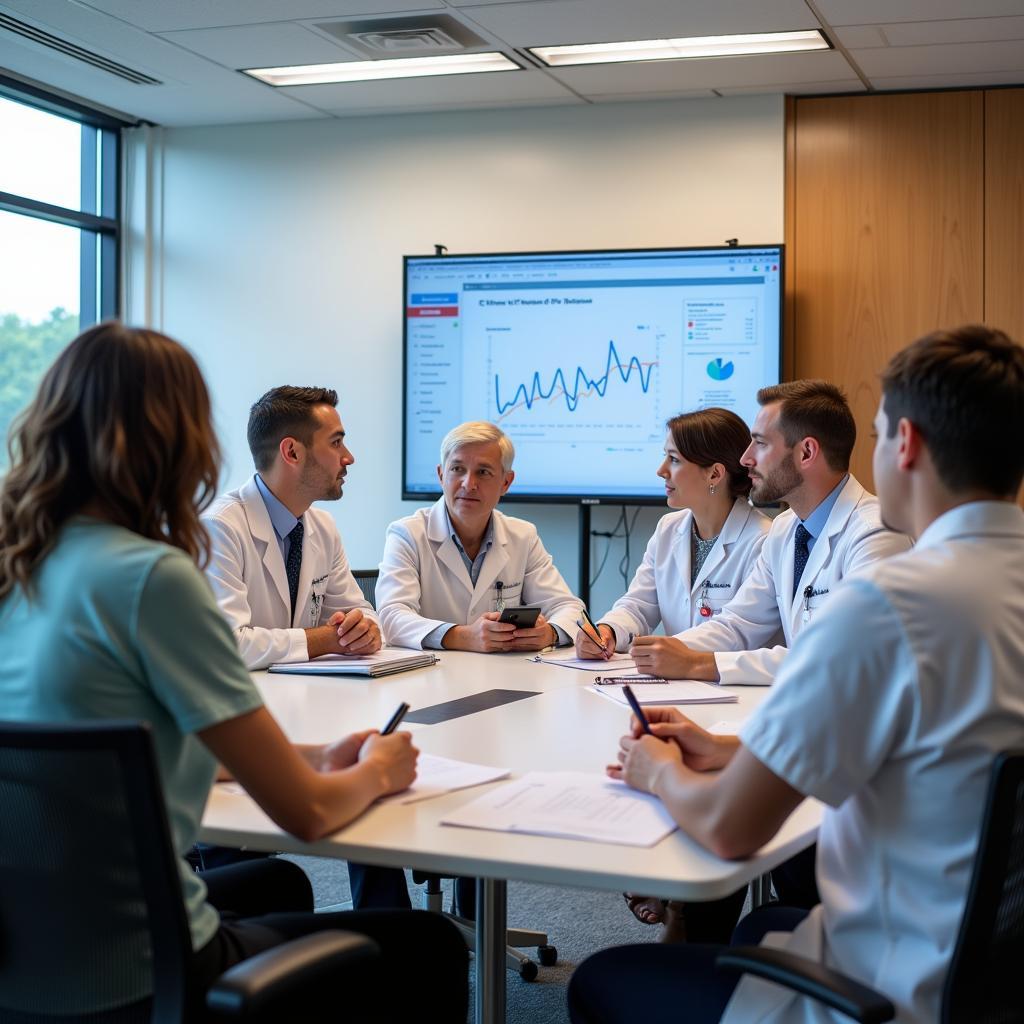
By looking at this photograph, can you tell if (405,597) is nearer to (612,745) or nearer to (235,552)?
(235,552)

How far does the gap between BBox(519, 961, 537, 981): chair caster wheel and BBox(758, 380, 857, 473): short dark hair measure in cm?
150

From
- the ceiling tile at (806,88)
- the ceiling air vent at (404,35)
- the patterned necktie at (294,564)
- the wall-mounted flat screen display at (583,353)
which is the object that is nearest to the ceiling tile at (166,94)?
the ceiling air vent at (404,35)

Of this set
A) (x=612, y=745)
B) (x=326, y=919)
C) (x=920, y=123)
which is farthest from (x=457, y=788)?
(x=920, y=123)

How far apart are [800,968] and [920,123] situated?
462 cm

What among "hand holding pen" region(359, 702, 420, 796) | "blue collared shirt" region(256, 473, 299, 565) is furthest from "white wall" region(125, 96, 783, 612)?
"hand holding pen" region(359, 702, 420, 796)

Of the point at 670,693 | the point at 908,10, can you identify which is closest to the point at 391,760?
the point at 670,693

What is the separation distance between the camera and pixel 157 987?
1.33 metres

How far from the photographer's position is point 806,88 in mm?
5156

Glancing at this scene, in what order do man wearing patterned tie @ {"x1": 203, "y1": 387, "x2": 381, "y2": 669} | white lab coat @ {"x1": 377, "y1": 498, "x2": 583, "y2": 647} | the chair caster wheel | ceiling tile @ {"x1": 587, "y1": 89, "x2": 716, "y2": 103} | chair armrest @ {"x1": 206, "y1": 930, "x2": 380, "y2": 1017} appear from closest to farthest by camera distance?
chair armrest @ {"x1": 206, "y1": 930, "x2": 380, "y2": 1017} < the chair caster wheel < man wearing patterned tie @ {"x1": 203, "y1": 387, "x2": 381, "y2": 669} < white lab coat @ {"x1": 377, "y1": 498, "x2": 583, "y2": 647} < ceiling tile @ {"x1": 587, "y1": 89, "x2": 716, "y2": 103}

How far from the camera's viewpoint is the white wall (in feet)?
17.6

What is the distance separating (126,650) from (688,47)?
4.07m

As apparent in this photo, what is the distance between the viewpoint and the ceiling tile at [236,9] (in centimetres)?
427

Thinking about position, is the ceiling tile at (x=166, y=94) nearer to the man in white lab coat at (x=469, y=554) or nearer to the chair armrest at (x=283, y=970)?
the man in white lab coat at (x=469, y=554)

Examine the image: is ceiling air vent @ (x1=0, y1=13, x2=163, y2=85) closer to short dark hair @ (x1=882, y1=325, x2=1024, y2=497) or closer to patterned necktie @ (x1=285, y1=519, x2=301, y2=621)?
patterned necktie @ (x1=285, y1=519, x2=301, y2=621)
